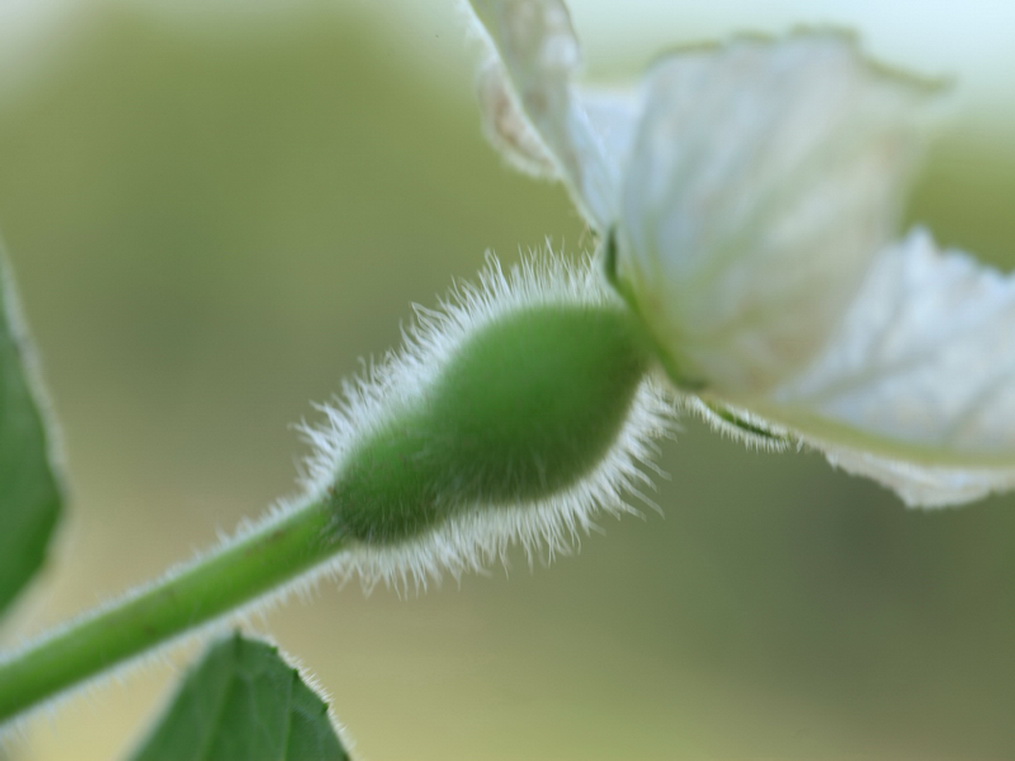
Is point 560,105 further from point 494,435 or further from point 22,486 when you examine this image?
point 22,486

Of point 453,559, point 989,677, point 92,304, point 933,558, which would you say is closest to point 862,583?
point 933,558

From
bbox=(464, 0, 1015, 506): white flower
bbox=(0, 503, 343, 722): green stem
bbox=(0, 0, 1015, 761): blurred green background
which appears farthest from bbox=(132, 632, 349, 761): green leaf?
bbox=(0, 0, 1015, 761): blurred green background

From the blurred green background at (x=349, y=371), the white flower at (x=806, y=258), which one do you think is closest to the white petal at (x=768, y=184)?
the white flower at (x=806, y=258)

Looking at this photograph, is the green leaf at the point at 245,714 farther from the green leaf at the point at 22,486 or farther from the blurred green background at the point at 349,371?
the blurred green background at the point at 349,371

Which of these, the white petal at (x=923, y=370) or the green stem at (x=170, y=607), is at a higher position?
the green stem at (x=170, y=607)

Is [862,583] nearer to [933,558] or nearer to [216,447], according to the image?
[933,558]

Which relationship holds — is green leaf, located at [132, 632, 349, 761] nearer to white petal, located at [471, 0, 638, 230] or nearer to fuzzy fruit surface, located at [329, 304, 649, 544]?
fuzzy fruit surface, located at [329, 304, 649, 544]
